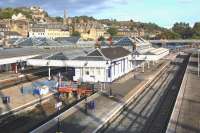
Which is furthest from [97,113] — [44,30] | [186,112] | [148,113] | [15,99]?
[44,30]

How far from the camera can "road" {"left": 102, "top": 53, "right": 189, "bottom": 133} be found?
2656 cm

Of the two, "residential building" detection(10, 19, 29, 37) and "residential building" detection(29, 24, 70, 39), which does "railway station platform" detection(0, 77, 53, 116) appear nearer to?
"residential building" detection(29, 24, 70, 39)

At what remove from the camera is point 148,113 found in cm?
3169

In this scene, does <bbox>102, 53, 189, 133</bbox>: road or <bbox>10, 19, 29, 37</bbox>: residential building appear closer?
<bbox>102, 53, 189, 133</bbox>: road

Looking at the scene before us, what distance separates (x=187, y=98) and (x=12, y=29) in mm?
138168

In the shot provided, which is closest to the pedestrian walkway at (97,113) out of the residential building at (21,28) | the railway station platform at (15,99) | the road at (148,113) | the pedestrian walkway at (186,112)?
the road at (148,113)

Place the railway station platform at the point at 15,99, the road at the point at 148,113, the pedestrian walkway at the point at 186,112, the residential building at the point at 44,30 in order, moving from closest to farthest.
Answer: the pedestrian walkway at the point at 186,112
the road at the point at 148,113
the railway station platform at the point at 15,99
the residential building at the point at 44,30

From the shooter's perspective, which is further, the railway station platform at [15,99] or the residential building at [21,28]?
the residential building at [21,28]

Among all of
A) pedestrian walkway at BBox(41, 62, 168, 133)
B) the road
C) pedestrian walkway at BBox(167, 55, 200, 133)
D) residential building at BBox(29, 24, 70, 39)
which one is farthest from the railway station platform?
residential building at BBox(29, 24, 70, 39)

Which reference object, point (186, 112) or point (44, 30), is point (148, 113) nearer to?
point (186, 112)

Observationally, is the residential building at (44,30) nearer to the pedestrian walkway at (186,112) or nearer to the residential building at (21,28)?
the residential building at (21,28)

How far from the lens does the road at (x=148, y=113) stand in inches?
1046

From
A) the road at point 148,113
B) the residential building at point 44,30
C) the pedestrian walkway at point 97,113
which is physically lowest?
the road at point 148,113

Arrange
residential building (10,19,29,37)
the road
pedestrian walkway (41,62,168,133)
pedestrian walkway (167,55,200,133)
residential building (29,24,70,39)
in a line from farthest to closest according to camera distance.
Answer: residential building (29,24,70,39)
residential building (10,19,29,37)
the road
pedestrian walkway (41,62,168,133)
pedestrian walkway (167,55,200,133)
